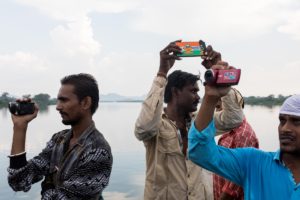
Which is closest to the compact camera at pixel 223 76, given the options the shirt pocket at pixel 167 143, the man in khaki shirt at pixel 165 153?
the man in khaki shirt at pixel 165 153

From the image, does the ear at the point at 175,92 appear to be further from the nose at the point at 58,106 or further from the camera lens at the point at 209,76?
the camera lens at the point at 209,76

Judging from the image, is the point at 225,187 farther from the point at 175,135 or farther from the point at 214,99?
the point at 214,99

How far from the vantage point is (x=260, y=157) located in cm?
213

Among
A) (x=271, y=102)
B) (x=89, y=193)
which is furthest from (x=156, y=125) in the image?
(x=271, y=102)

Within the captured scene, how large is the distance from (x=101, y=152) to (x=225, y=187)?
1.41 m

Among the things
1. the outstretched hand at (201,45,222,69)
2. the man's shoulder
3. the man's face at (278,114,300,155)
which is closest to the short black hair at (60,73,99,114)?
the man's shoulder

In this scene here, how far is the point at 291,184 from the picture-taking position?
1.98 meters

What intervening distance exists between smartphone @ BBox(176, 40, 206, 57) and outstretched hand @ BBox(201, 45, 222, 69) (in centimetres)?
4

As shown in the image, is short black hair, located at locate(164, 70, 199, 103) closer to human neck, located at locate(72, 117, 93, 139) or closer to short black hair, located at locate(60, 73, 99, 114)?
short black hair, located at locate(60, 73, 99, 114)

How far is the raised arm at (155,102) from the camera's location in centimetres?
328

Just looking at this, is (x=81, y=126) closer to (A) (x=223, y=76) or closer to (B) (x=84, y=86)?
(B) (x=84, y=86)

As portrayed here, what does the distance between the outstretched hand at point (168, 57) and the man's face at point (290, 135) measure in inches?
54.9

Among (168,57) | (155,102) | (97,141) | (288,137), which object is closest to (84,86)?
(97,141)

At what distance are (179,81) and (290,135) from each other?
1.85 metres
